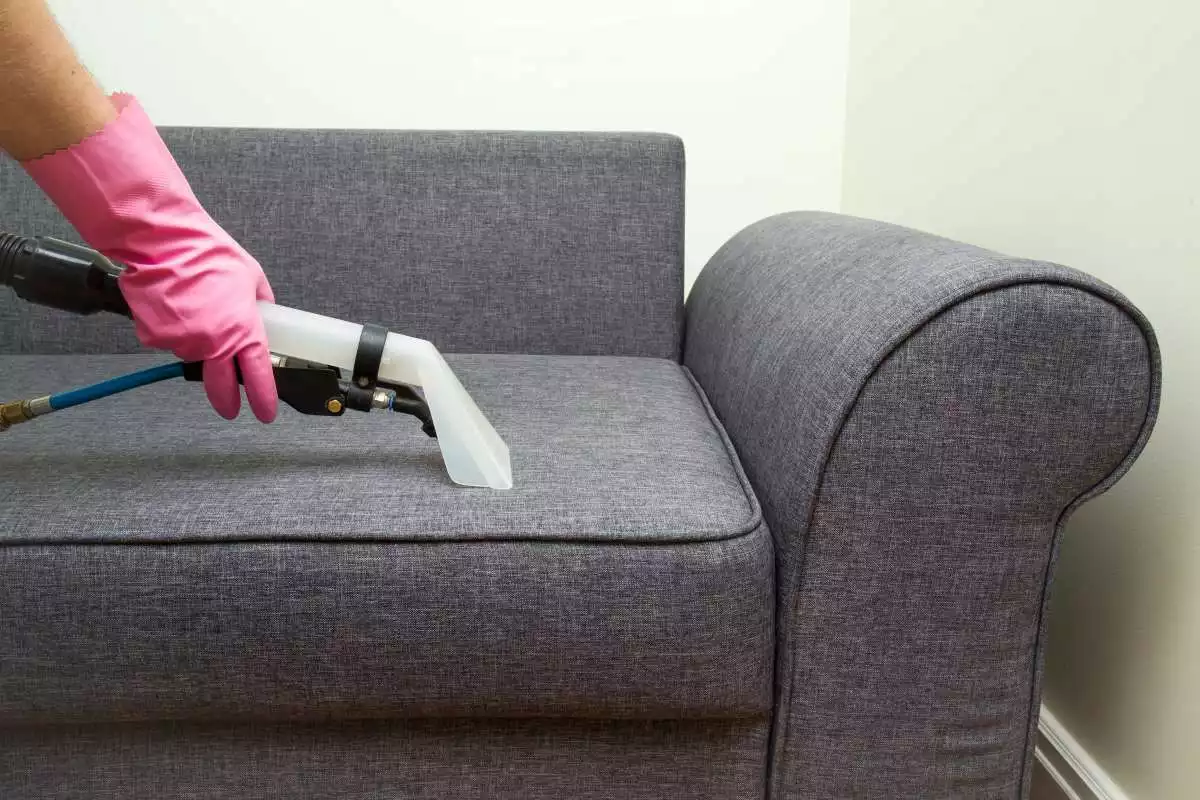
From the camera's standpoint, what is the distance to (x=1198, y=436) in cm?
77

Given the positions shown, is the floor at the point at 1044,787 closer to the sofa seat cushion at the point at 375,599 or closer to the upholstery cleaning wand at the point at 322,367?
the sofa seat cushion at the point at 375,599

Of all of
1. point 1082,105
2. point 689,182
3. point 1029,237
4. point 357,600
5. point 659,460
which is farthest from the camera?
point 689,182

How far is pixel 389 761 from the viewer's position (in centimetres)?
76

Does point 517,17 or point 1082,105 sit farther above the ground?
point 517,17

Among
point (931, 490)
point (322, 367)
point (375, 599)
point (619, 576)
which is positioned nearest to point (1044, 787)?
point (931, 490)

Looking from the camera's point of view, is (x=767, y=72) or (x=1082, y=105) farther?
(x=767, y=72)

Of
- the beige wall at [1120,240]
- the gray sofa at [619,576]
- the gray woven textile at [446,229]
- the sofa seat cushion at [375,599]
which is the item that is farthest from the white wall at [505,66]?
the sofa seat cushion at [375,599]

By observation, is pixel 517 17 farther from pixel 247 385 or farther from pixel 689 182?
pixel 247 385

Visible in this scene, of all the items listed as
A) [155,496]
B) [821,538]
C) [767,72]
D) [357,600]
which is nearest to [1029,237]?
[821,538]

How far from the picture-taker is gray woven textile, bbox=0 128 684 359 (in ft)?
4.05

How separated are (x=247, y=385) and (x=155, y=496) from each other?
0.12 meters

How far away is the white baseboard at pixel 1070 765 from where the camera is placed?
35.6 inches

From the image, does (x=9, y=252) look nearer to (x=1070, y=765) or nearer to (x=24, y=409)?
(x=24, y=409)

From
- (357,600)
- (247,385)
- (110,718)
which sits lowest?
(110,718)
